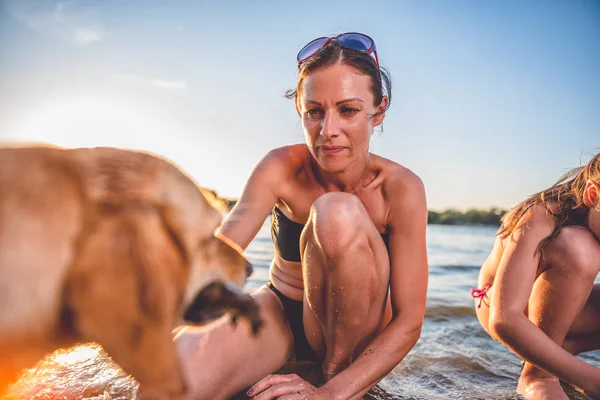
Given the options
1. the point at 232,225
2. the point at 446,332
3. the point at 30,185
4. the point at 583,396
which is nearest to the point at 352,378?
the point at 232,225

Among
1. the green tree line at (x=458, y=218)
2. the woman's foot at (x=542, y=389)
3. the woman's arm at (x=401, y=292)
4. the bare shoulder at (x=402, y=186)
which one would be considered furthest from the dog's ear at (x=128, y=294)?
the green tree line at (x=458, y=218)

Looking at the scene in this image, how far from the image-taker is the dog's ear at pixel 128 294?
1.40 metres

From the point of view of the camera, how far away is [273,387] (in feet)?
7.77

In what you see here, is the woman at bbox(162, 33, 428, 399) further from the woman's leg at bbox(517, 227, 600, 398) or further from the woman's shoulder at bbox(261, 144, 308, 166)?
the woman's leg at bbox(517, 227, 600, 398)

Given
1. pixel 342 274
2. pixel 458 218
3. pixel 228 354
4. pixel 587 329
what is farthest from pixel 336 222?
pixel 458 218

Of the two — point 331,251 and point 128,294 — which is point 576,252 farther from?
point 128,294

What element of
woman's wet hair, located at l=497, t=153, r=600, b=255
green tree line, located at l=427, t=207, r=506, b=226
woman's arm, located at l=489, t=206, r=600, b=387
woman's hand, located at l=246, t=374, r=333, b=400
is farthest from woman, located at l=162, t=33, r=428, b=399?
green tree line, located at l=427, t=207, r=506, b=226

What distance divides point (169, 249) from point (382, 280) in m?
1.55

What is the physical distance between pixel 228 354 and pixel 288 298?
1.98 ft

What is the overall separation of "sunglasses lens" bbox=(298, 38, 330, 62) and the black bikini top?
43.0 inches

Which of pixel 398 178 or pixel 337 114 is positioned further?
pixel 398 178

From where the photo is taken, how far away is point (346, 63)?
2.89m

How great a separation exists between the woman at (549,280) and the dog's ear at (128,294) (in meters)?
2.25

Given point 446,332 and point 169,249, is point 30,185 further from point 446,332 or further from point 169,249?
point 446,332
